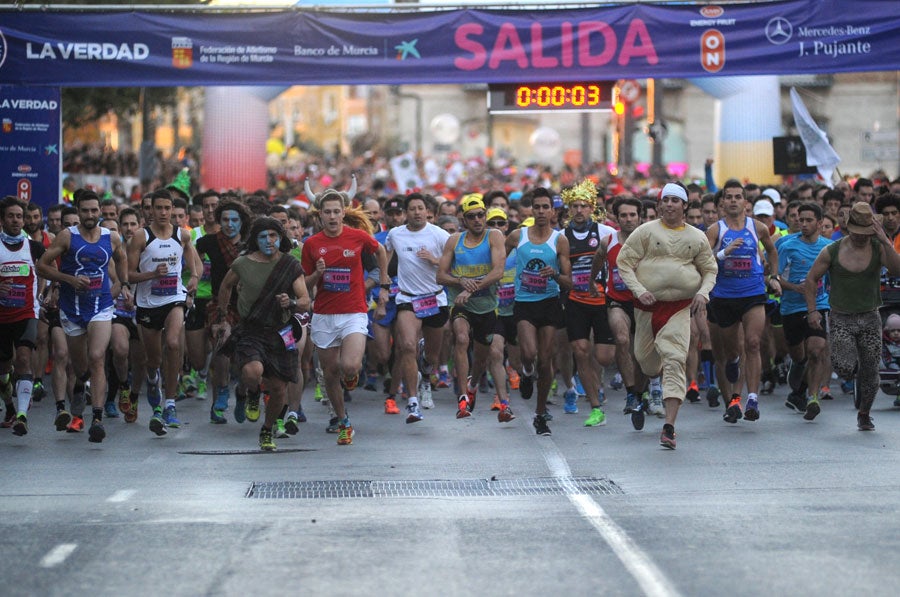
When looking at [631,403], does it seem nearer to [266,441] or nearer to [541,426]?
[541,426]

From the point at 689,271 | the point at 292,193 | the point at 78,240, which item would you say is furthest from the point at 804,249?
the point at 292,193

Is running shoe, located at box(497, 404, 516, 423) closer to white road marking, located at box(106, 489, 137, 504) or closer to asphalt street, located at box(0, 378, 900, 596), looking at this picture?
asphalt street, located at box(0, 378, 900, 596)

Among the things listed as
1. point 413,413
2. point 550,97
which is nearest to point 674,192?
point 413,413

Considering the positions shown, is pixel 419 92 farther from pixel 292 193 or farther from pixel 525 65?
pixel 525 65

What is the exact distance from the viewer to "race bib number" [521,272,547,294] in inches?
529

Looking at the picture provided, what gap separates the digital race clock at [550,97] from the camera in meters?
19.3

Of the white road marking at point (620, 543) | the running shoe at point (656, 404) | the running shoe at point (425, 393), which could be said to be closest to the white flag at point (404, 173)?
the running shoe at point (425, 393)

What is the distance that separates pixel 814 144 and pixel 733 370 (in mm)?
9295

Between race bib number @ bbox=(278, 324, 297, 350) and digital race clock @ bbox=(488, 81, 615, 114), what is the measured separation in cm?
766

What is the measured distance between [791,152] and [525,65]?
654 centimetres

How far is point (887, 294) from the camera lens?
1483cm

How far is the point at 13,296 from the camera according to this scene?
13.2m

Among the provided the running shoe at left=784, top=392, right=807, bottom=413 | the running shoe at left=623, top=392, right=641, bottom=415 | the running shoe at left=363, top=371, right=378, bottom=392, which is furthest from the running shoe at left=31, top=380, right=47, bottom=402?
the running shoe at left=784, top=392, right=807, bottom=413

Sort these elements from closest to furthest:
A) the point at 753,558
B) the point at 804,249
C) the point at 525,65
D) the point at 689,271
→ the point at 753,558, the point at 689,271, the point at 804,249, the point at 525,65
